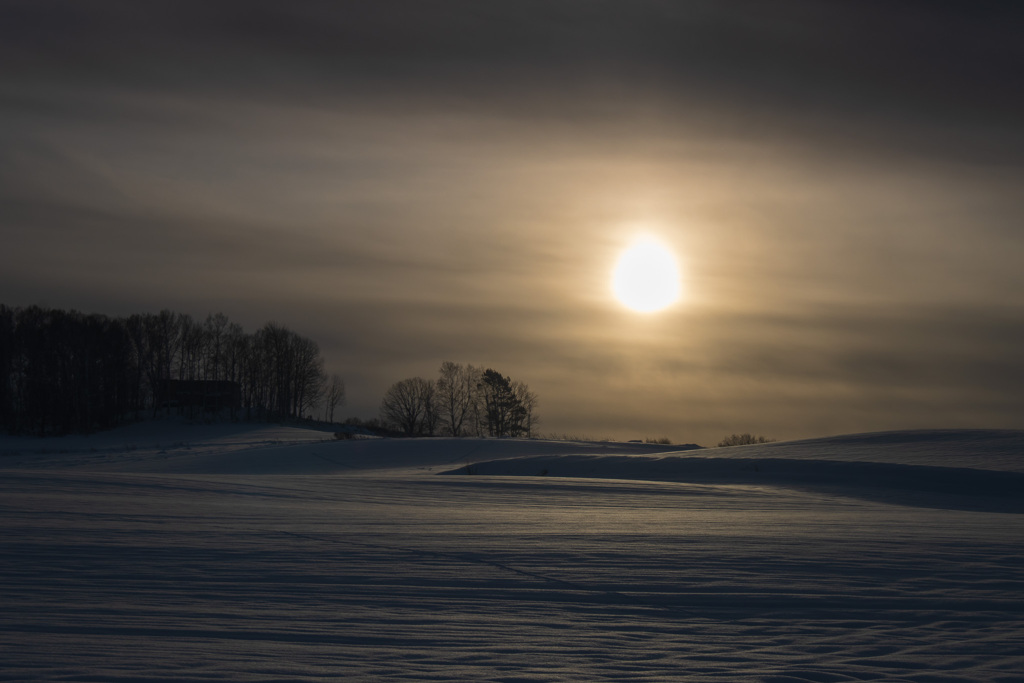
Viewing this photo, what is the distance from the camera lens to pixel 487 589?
220 inches

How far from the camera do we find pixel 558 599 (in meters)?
5.42

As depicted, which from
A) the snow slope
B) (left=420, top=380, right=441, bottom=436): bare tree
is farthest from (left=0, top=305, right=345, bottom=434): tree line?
the snow slope

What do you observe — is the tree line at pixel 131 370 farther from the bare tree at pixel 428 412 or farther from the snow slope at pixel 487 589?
the snow slope at pixel 487 589

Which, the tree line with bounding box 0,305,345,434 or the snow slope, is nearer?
the snow slope

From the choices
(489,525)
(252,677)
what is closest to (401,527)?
(489,525)

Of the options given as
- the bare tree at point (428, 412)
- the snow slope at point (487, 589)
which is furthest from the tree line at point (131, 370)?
the snow slope at point (487, 589)

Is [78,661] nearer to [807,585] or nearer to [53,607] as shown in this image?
[53,607]

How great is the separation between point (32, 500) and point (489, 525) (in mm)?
5323

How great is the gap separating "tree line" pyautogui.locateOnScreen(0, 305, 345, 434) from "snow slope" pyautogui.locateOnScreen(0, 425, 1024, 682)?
201ft

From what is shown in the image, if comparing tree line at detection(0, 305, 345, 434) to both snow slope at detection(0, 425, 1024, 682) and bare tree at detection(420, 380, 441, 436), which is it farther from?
snow slope at detection(0, 425, 1024, 682)

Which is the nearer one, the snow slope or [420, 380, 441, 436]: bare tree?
the snow slope

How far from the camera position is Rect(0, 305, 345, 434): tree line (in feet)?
211

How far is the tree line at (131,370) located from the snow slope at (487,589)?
2408 inches

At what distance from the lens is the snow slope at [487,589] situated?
4.11 metres
